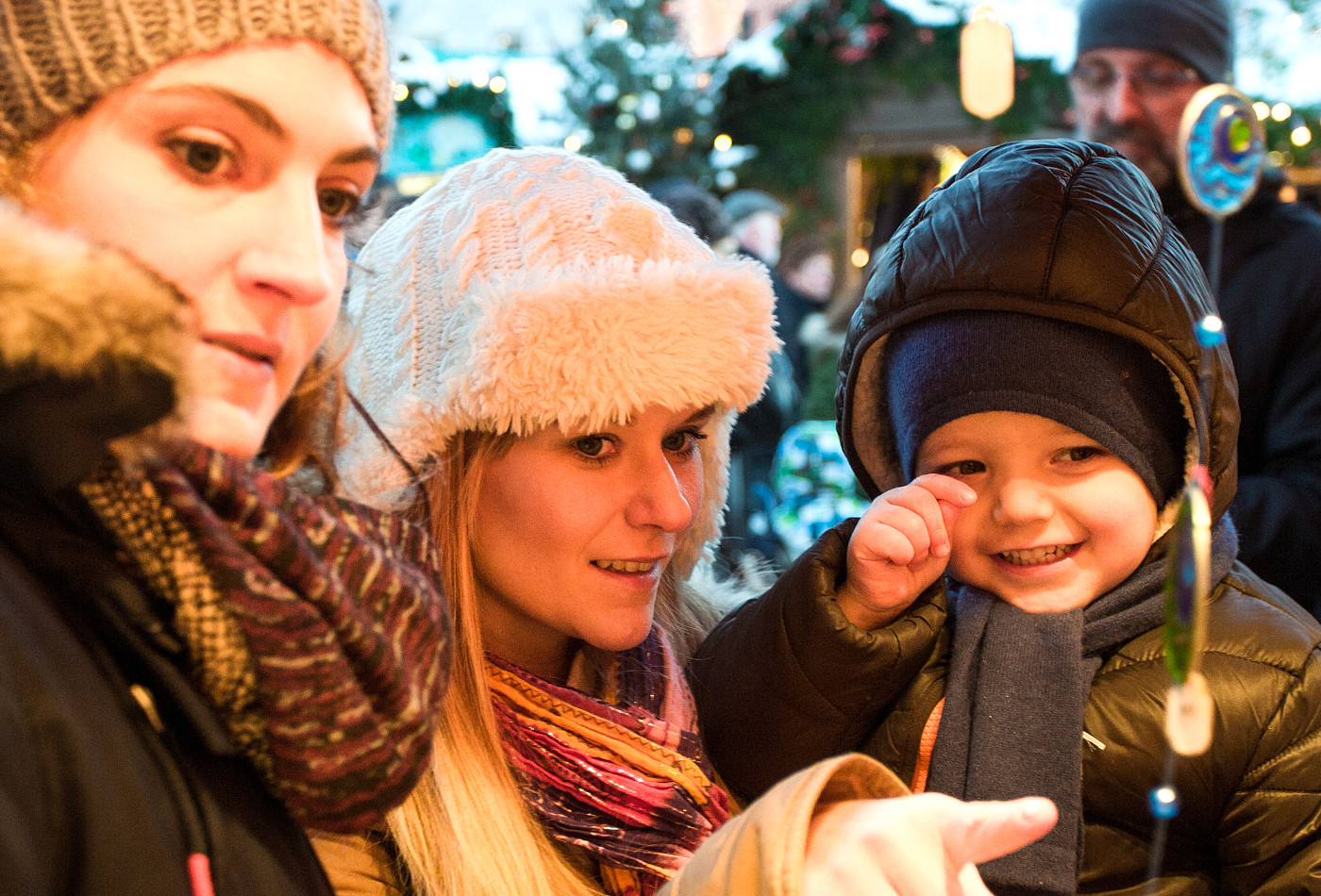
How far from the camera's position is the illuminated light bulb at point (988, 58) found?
7.64 feet

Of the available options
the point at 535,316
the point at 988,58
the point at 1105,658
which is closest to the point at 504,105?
the point at 988,58

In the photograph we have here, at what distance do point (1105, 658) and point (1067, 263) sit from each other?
486 millimetres

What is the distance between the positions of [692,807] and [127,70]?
1.01m

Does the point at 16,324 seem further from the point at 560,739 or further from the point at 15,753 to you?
the point at 560,739

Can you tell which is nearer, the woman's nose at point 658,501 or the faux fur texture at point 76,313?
the faux fur texture at point 76,313

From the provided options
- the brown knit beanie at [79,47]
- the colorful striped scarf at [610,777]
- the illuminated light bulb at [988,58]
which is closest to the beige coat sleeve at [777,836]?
the colorful striped scarf at [610,777]

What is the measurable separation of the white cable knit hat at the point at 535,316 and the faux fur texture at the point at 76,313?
1.99 ft

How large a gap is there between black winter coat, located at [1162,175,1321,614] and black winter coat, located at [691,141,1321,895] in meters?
0.55

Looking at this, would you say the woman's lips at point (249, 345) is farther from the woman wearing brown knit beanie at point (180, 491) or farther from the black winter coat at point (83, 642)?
the black winter coat at point (83, 642)

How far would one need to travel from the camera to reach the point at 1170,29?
1.81 metres

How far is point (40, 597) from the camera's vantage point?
69 centimetres

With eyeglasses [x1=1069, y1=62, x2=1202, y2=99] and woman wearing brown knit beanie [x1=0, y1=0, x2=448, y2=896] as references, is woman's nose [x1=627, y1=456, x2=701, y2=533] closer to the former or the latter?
woman wearing brown knit beanie [x1=0, y1=0, x2=448, y2=896]

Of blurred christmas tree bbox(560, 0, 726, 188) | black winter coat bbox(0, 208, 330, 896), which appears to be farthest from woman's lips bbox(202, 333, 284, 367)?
blurred christmas tree bbox(560, 0, 726, 188)

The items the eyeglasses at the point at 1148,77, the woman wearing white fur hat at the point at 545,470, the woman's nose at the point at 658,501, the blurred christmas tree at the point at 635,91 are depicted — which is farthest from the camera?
the blurred christmas tree at the point at 635,91
